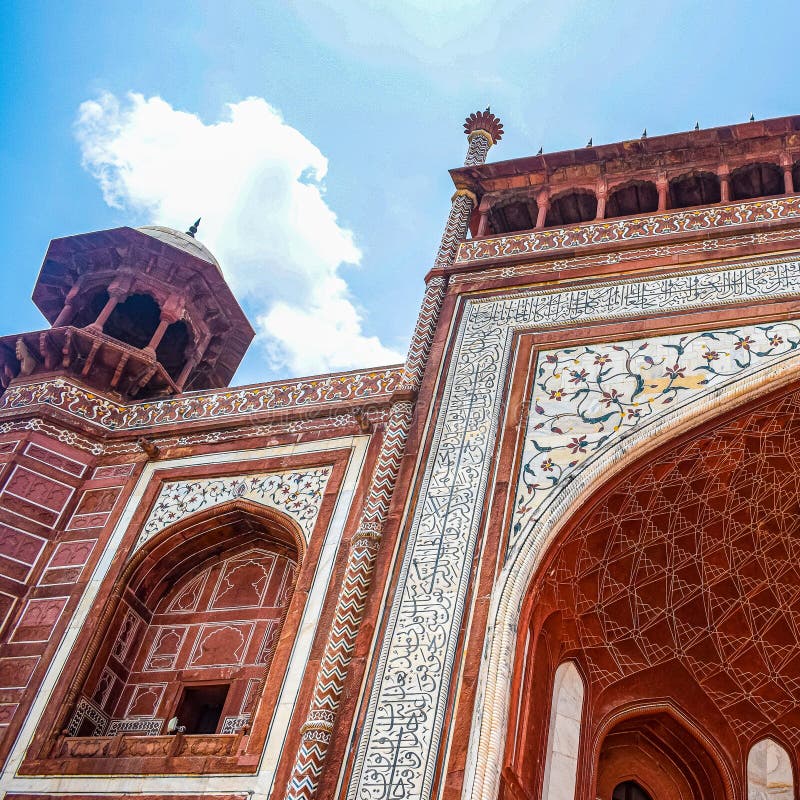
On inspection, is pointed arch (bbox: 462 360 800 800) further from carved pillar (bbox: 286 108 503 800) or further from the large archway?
carved pillar (bbox: 286 108 503 800)

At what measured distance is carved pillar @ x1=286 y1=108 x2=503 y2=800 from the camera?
6.33 meters

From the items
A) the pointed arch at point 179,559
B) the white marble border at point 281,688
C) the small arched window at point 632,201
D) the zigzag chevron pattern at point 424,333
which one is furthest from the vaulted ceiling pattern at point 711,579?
the small arched window at point 632,201

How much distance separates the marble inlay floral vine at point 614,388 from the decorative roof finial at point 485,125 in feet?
12.7

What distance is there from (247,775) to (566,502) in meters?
2.70

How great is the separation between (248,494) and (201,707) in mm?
1703

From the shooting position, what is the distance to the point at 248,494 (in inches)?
340

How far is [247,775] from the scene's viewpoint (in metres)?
6.65

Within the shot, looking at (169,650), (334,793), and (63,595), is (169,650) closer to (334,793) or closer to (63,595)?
(63,595)

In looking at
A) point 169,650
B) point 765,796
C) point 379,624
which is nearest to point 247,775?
point 379,624

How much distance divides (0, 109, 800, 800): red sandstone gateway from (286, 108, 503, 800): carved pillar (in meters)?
0.02

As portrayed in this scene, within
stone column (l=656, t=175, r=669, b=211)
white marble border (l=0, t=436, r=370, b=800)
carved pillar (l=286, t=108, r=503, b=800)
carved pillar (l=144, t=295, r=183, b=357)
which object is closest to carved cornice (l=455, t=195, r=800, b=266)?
stone column (l=656, t=175, r=669, b=211)

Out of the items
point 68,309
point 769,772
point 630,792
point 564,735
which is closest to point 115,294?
point 68,309

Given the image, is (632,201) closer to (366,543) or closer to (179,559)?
(366,543)

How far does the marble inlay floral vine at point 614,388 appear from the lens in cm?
732
